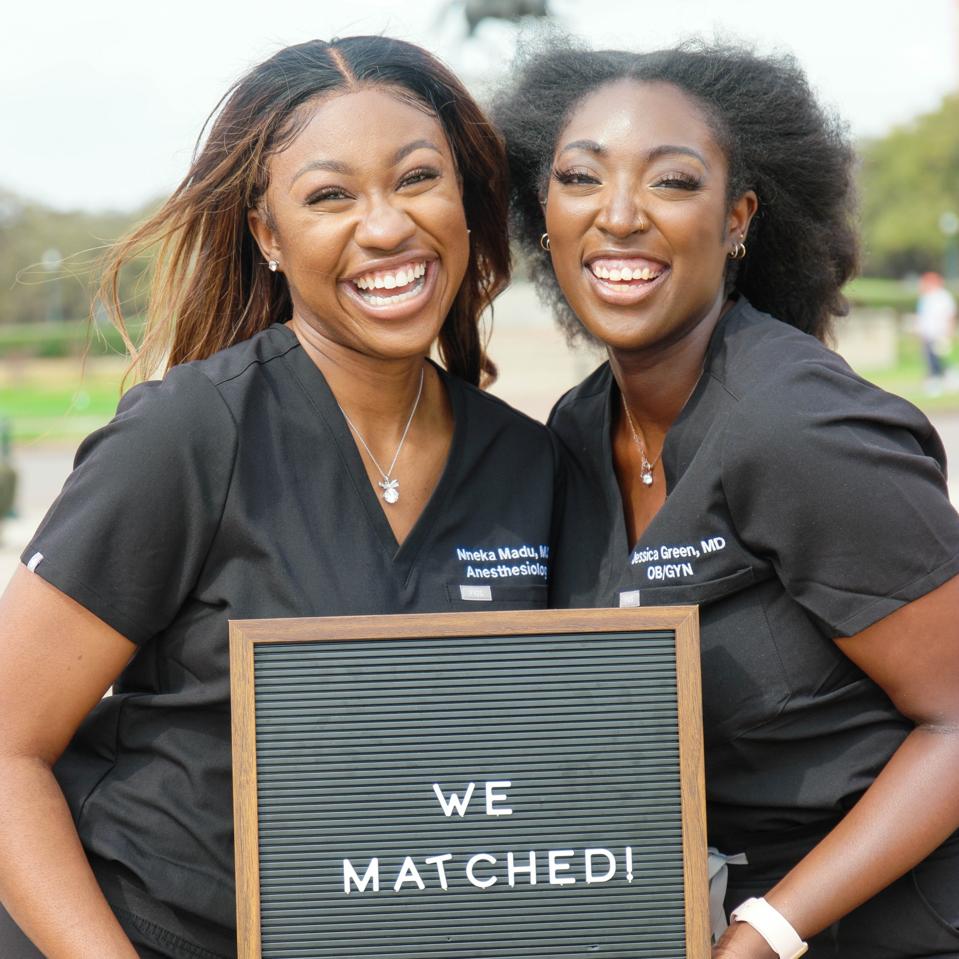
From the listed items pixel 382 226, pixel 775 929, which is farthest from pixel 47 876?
pixel 382 226

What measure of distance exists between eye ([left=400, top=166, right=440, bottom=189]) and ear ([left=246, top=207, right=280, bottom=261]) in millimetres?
311

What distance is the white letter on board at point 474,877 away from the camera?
2221 millimetres

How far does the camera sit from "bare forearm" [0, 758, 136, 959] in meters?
2.32

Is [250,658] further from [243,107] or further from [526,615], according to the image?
[243,107]

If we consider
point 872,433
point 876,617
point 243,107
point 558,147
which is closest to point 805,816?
point 876,617

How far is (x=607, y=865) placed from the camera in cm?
224

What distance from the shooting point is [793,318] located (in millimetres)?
3492

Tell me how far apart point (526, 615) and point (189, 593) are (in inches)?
25.4

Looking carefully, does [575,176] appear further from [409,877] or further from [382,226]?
[409,877]

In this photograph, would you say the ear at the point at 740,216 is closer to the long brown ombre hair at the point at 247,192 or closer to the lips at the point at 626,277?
the lips at the point at 626,277

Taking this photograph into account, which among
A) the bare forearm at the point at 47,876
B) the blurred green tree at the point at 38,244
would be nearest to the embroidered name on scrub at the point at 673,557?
the bare forearm at the point at 47,876

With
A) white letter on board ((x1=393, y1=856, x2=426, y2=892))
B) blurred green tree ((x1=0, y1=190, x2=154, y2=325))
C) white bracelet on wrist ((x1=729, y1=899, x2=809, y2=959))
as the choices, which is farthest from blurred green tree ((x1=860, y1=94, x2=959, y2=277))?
white letter on board ((x1=393, y1=856, x2=426, y2=892))

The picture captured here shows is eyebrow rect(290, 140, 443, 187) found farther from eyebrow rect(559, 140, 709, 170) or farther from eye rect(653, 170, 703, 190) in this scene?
eye rect(653, 170, 703, 190)

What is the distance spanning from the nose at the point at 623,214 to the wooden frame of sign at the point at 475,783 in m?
0.97
